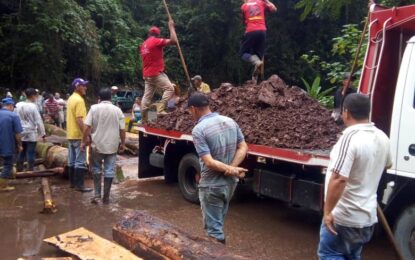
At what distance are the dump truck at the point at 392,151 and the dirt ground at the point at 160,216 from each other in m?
0.54

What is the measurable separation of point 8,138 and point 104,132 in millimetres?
2297

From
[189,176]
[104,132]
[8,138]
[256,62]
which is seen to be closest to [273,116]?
[189,176]

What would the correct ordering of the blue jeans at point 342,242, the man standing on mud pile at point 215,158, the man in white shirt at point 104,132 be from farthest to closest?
the man in white shirt at point 104,132, the man standing on mud pile at point 215,158, the blue jeans at point 342,242

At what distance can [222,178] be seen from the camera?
15.5 feet

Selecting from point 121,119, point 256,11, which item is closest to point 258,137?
point 121,119

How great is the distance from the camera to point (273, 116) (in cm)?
725

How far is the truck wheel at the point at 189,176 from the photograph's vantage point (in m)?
7.99

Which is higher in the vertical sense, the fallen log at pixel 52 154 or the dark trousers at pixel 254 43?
the dark trousers at pixel 254 43

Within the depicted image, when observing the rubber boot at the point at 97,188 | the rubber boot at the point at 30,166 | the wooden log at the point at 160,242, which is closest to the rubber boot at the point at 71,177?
the rubber boot at the point at 97,188

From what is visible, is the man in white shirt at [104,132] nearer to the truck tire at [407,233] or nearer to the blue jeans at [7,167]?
the blue jeans at [7,167]

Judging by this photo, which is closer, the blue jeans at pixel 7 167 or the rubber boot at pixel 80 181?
the rubber boot at pixel 80 181

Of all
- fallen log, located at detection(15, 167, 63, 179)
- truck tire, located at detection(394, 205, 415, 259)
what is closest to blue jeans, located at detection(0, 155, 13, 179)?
fallen log, located at detection(15, 167, 63, 179)

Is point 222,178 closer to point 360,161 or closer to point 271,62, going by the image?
point 360,161

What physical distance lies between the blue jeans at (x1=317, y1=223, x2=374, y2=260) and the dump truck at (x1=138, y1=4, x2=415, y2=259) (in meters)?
1.55
